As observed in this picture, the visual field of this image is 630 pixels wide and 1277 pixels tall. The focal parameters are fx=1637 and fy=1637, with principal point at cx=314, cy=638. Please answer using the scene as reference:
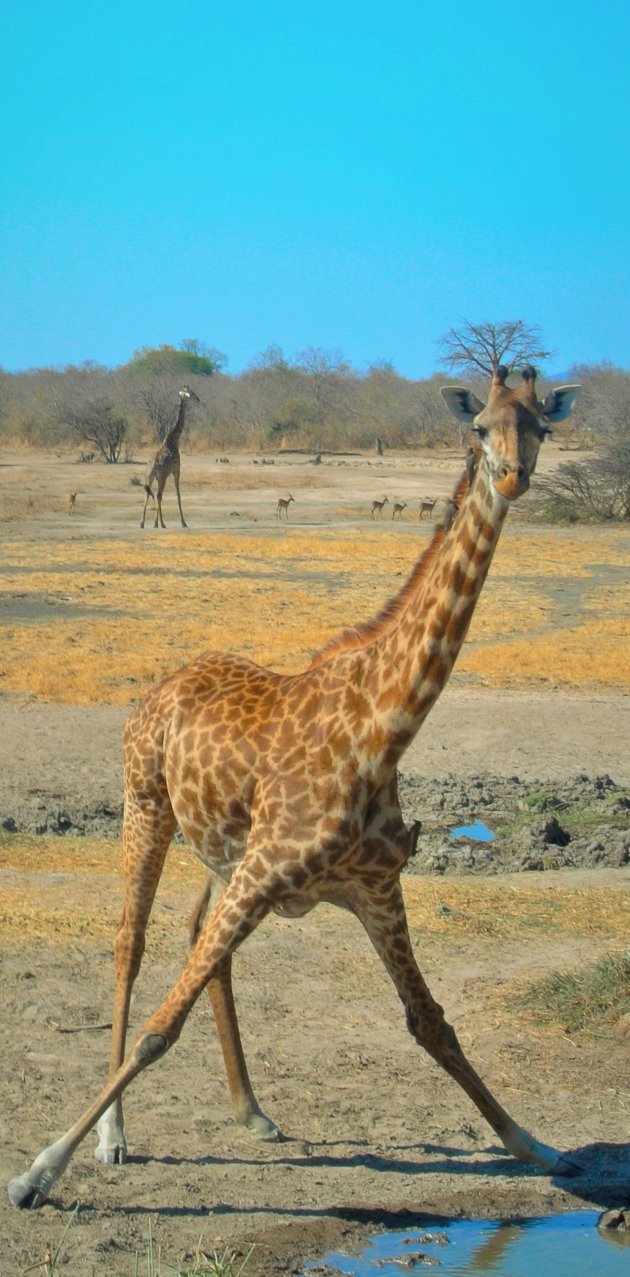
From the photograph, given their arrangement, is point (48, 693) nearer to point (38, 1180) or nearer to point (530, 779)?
point (530, 779)

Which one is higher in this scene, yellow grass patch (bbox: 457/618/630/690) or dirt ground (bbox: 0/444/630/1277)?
yellow grass patch (bbox: 457/618/630/690)

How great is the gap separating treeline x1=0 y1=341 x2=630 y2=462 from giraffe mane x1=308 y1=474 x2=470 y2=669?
106 ft

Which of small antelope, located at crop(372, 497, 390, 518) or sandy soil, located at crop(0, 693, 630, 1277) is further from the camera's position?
small antelope, located at crop(372, 497, 390, 518)

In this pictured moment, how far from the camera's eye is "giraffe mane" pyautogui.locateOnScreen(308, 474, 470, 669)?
17.2ft

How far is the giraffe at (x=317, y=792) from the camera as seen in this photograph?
5.04 meters

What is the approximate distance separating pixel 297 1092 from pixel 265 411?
61544 mm

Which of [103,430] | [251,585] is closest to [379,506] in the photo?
[251,585]

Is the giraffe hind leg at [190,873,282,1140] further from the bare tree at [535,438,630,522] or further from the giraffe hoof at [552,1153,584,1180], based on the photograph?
the bare tree at [535,438,630,522]

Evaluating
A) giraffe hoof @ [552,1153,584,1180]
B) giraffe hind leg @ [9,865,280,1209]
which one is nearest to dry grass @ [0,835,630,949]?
giraffe hoof @ [552,1153,584,1180]

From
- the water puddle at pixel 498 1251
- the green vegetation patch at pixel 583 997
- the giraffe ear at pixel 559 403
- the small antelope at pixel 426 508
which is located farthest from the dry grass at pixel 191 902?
the small antelope at pixel 426 508

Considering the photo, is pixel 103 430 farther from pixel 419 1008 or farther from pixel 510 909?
pixel 419 1008

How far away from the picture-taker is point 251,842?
17.9 feet

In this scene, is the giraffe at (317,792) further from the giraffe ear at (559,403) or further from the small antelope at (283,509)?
the small antelope at (283,509)

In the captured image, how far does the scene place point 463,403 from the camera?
496 cm
